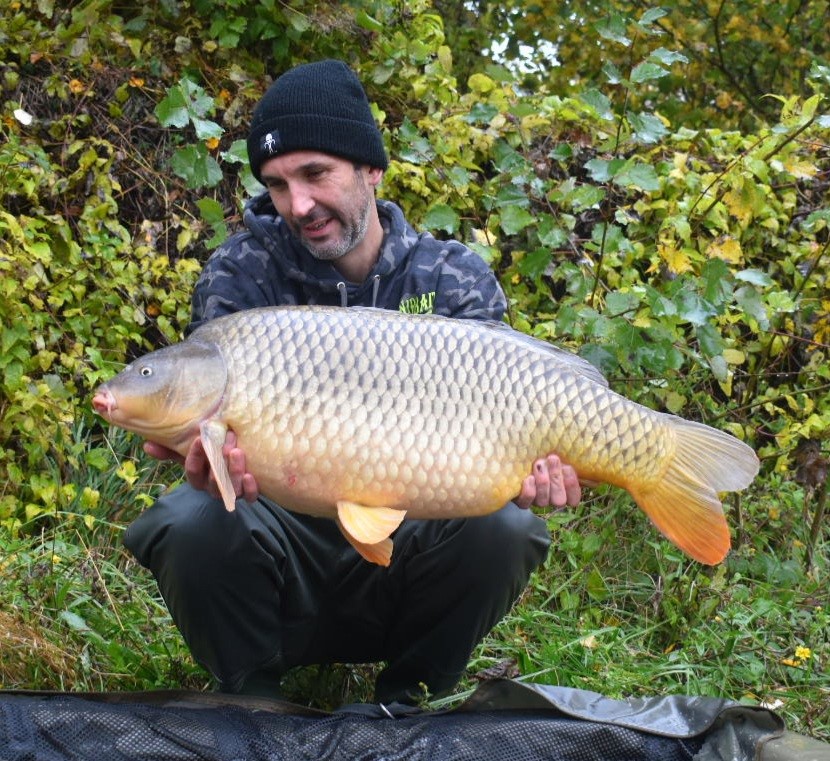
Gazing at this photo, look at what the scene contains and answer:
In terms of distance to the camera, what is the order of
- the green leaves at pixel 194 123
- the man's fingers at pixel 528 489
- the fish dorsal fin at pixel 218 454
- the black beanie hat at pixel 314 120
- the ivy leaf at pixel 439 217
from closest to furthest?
the fish dorsal fin at pixel 218 454
the man's fingers at pixel 528 489
the black beanie hat at pixel 314 120
the green leaves at pixel 194 123
the ivy leaf at pixel 439 217

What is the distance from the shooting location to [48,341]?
3.08 m

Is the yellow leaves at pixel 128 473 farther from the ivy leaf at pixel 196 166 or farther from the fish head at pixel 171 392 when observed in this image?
the fish head at pixel 171 392

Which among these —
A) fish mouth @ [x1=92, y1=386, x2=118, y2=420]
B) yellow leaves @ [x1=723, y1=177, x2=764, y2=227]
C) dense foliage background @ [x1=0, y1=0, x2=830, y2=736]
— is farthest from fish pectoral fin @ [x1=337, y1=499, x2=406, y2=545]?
yellow leaves @ [x1=723, y1=177, x2=764, y2=227]

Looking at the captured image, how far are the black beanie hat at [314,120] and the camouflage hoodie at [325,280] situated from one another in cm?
13

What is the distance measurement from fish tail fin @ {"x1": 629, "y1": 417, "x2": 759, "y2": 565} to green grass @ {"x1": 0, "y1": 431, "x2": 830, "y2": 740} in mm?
489

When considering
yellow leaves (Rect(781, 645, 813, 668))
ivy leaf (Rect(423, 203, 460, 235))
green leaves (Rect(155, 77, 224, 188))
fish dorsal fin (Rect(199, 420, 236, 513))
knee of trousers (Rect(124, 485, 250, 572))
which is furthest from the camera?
ivy leaf (Rect(423, 203, 460, 235))

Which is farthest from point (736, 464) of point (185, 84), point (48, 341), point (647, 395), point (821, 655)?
point (48, 341)

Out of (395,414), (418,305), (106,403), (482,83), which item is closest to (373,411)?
(395,414)

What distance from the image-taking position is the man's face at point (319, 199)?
2.14 m

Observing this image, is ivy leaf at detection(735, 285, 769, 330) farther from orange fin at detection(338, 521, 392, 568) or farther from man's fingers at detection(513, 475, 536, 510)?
orange fin at detection(338, 521, 392, 568)

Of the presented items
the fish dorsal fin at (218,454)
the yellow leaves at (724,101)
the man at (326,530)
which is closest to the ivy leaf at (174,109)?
the man at (326,530)

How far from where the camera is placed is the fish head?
5.63 ft

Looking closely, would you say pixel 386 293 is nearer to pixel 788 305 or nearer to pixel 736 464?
pixel 736 464

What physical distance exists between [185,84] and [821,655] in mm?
1666
